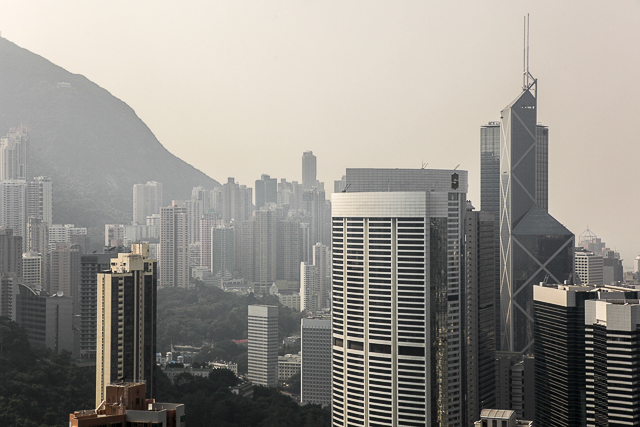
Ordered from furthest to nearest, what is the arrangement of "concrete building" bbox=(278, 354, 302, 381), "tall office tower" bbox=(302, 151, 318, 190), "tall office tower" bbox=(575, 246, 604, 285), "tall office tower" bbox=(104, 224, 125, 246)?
"tall office tower" bbox=(104, 224, 125, 246), "concrete building" bbox=(278, 354, 302, 381), "tall office tower" bbox=(302, 151, 318, 190), "tall office tower" bbox=(575, 246, 604, 285)

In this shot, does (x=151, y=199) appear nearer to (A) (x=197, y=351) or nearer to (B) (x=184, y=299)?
(B) (x=184, y=299)

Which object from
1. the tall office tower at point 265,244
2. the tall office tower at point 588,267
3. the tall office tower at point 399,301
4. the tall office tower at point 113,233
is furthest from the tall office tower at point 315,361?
the tall office tower at point 265,244

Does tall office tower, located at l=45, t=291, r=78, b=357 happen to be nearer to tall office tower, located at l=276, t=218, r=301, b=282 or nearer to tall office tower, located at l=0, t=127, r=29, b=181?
tall office tower, located at l=0, t=127, r=29, b=181

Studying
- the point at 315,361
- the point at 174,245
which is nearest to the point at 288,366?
the point at 315,361

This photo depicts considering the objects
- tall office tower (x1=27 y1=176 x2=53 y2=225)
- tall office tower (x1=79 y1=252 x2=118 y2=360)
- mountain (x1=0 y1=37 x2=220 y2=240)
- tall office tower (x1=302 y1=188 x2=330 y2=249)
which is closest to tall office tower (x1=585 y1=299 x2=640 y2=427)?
tall office tower (x1=79 y1=252 x2=118 y2=360)

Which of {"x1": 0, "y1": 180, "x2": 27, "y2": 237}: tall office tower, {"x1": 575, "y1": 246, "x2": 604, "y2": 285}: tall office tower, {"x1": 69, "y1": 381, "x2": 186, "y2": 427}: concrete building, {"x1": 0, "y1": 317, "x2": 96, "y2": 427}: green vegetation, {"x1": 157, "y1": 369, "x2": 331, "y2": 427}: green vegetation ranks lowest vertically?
{"x1": 157, "y1": 369, "x2": 331, "y2": 427}: green vegetation

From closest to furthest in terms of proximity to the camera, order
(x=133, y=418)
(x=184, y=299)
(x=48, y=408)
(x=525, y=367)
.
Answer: (x=133, y=418) → (x=48, y=408) → (x=525, y=367) → (x=184, y=299)

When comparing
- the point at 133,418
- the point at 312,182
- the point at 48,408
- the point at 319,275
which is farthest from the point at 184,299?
the point at 133,418

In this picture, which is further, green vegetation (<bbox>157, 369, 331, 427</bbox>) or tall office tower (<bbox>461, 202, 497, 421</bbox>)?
→ green vegetation (<bbox>157, 369, 331, 427</bbox>)
